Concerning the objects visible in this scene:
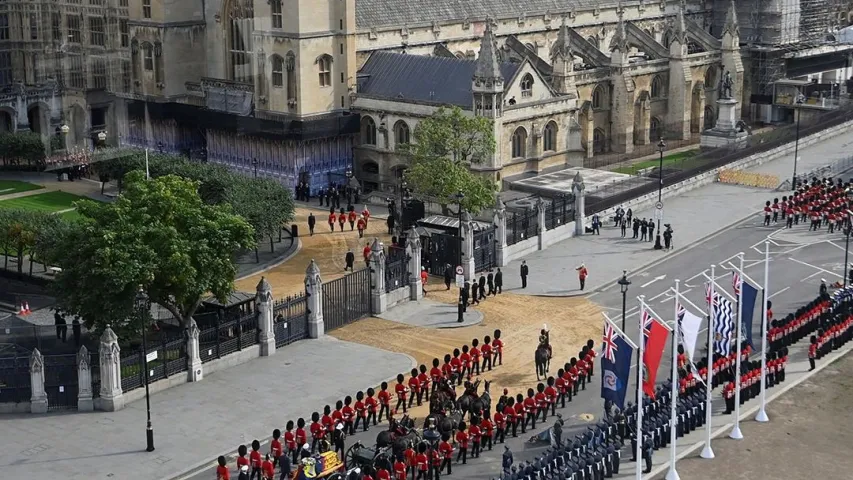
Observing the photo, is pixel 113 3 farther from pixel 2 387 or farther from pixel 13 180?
pixel 2 387

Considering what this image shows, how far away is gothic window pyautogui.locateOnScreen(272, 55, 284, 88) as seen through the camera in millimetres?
82881

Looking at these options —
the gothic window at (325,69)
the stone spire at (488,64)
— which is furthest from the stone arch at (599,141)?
the gothic window at (325,69)

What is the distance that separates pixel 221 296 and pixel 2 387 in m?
8.62

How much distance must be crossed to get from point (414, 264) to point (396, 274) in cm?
94

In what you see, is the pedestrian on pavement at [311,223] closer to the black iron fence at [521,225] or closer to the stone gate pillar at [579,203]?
the black iron fence at [521,225]

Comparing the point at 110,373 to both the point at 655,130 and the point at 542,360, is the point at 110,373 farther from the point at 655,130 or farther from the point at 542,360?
the point at 655,130

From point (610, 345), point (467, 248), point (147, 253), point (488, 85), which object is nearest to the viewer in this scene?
point (610, 345)

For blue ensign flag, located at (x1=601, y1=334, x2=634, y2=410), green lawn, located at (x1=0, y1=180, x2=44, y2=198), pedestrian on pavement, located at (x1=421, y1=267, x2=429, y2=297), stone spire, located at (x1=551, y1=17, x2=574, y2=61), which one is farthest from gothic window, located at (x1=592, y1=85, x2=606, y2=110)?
blue ensign flag, located at (x1=601, y1=334, x2=634, y2=410)

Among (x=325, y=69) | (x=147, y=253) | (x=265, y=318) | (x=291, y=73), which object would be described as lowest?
(x=265, y=318)

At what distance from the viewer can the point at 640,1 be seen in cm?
10969

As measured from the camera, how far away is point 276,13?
82.3 m

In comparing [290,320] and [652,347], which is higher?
[652,347]

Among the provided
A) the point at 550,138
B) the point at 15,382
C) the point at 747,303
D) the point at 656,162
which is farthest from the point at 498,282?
the point at 656,162

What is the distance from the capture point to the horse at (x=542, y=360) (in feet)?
164
